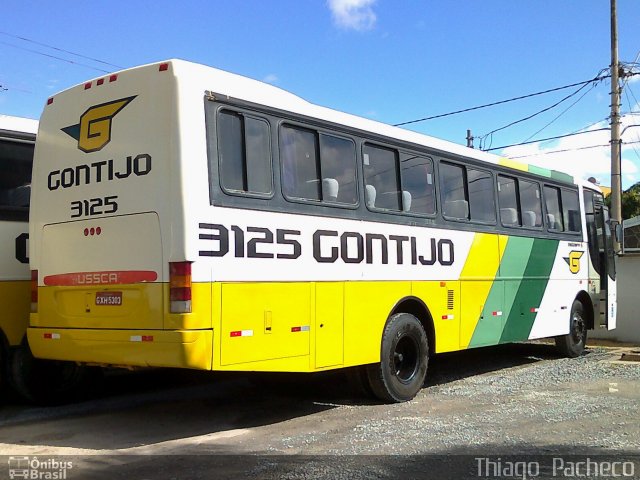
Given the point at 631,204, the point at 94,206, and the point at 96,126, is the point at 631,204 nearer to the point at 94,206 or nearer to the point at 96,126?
the point at 96,126

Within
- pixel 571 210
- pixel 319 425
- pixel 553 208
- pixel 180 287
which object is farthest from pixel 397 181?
pixel 571 210

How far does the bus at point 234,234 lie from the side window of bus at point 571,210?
3.86 meters

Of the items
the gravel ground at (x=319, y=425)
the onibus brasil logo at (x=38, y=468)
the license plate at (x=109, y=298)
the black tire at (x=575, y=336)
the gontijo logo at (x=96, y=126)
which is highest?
the gontijo logo at (x=96, y=126)

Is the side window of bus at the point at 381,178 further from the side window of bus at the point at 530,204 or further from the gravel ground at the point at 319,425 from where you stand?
the side window of bus at the point at 530,204

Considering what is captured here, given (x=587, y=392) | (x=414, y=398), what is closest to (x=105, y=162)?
(x=414, y=398)

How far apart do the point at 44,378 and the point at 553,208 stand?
8.48 meters

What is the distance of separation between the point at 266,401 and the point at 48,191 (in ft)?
11.5

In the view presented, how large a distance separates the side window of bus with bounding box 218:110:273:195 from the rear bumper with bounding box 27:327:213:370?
1408mm

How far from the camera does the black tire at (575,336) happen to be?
39.0 feet

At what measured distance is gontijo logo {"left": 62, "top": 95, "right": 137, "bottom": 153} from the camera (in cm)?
635

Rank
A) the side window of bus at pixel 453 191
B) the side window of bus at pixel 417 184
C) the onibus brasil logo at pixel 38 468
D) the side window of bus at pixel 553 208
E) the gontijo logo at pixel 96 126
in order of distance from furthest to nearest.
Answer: the side window of bus at pixel 553 208
the side window of bus at pixel 453 191
the side window of bus at pixel 417 184
the gontijo logo at pixel 96 126
the onibus brasil logo at pixel 38 468

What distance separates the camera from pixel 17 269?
7371 millimetres

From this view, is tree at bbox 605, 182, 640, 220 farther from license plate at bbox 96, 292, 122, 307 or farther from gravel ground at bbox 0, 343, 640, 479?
license plate at bbox 96, 292, 122, 307

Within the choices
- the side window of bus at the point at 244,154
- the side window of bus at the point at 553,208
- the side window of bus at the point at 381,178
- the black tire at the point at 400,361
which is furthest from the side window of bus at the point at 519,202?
the side window of bus at the point at 244,154
